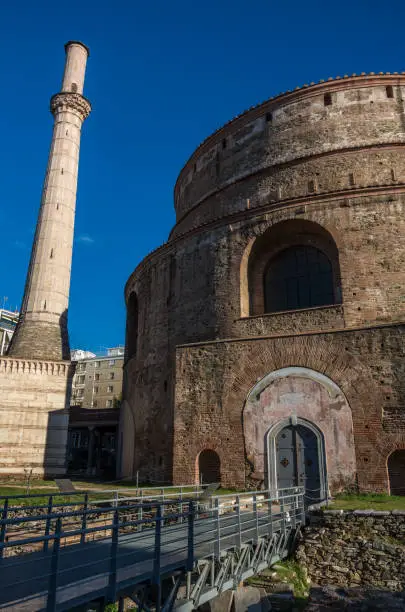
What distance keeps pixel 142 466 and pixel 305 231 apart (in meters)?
9.71

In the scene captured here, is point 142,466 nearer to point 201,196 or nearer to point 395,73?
point 201,196

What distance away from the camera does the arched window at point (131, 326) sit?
21531 millimetres

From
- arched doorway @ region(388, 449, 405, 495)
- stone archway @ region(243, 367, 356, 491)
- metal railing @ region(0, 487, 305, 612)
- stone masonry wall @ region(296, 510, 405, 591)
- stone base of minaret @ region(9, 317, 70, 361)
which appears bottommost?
stone masonry wall @ region(296, 510, 405, 591)

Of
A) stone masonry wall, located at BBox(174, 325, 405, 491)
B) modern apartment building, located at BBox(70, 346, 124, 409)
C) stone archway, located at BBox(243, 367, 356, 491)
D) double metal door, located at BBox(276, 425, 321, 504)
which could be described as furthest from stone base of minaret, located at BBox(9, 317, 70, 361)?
modern apartment building, located at BBox(70, 346, 124, 409)

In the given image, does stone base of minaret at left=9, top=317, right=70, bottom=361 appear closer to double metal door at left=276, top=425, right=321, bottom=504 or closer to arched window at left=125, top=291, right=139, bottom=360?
arched window at left=125, top=291, right=139, bottom=360

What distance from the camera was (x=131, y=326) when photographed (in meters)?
22.0

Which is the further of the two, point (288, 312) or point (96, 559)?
point (288, 312)

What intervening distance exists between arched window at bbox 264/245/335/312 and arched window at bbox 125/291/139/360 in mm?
7764

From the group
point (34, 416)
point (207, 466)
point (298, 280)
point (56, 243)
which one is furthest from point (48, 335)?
point (298, 280)

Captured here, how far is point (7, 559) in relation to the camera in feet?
18.4

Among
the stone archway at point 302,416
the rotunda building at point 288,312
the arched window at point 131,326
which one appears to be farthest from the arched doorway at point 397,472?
the arched window at point 131,326

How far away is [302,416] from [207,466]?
10.1 feet

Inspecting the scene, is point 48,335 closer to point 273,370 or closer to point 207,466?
point 207,466

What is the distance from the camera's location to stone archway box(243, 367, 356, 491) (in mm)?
11797
